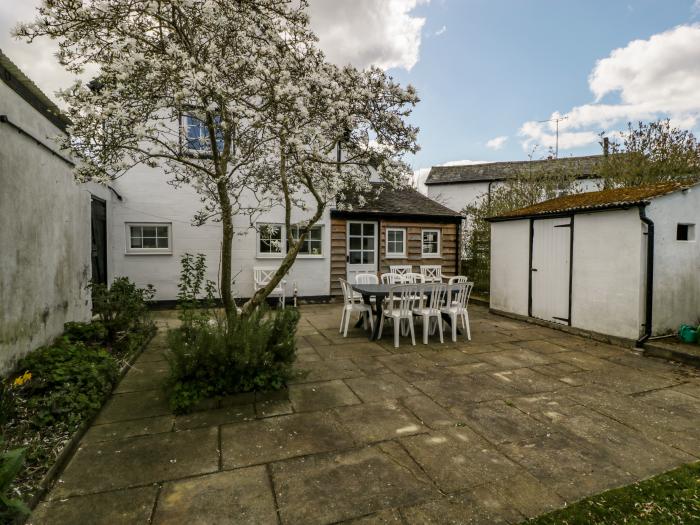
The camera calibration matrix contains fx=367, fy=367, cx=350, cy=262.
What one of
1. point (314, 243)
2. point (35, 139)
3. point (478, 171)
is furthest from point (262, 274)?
point (478, 171)

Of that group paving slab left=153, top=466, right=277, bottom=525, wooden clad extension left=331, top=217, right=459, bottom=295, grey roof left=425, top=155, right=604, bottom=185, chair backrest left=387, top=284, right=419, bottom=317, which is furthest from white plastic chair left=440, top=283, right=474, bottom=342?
grey roof left=425, top=155, right=604, bottom=185

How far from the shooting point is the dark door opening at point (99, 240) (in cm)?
745

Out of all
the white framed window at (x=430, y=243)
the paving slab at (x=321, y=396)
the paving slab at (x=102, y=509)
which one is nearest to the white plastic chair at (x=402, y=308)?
the paving slab at (x=321, y=396)

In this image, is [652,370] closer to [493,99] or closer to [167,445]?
[167,445]

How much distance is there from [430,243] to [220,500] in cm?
1024

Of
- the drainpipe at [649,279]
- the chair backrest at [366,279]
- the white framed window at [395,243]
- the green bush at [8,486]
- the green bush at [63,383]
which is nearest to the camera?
the green bush at [8,486]

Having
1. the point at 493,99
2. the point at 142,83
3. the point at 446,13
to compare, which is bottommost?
the point at 142,83

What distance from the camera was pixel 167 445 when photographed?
2967mm

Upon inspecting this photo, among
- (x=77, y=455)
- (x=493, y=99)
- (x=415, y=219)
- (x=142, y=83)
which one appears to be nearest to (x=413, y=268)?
(x=415, y=219)

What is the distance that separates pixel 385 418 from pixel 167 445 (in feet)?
6.16

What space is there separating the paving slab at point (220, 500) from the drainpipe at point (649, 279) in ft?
20.5

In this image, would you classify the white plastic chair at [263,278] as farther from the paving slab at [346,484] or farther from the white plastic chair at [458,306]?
the paving slab at [346,484]

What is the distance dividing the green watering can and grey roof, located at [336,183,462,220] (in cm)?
656

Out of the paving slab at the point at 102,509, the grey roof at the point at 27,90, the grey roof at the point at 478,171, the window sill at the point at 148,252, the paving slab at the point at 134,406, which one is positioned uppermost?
the grey roof at the point at 478,171
